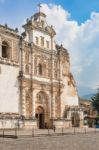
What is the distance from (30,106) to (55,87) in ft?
20.2

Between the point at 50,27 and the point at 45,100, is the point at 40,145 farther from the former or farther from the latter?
the point at 50,27

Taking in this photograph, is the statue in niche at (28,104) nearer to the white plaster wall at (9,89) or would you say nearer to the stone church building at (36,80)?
the stone church building at (36,80)

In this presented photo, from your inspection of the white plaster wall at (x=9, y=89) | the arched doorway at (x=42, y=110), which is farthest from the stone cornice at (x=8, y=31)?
the arched doorway at (x=42, y=110)

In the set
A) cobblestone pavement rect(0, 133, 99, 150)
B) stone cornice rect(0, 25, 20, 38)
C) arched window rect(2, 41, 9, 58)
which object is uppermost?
stone cornice rect(0, 25, 20, 38)

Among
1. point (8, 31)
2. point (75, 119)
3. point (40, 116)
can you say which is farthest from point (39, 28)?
point (75, 119)

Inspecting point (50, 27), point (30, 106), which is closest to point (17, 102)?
point (30, 106)

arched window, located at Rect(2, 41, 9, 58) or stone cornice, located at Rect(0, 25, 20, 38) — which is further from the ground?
stone cornice, located at Rect(0, 25, 20, 38)

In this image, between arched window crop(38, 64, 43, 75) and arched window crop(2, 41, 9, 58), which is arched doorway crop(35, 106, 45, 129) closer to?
arched window crop(38, 64, 43, 75)

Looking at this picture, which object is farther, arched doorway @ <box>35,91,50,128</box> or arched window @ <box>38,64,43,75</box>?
arched window @ <box>38,64,43,75</box>

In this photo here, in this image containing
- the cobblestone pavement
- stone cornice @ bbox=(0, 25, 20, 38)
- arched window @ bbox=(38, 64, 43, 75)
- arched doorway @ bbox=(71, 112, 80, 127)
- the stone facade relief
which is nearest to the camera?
the cobblestone pavement

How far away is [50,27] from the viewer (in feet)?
166

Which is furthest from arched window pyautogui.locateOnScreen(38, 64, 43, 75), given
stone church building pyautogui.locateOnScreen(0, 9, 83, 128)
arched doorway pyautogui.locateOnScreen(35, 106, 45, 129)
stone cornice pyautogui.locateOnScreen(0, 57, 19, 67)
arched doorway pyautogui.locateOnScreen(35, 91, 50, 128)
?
stone cornice pyautogui.locateOnScreen(0, 57, 19, 67)

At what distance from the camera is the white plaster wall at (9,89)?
40.9 metres

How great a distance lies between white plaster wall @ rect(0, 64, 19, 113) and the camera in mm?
40875
